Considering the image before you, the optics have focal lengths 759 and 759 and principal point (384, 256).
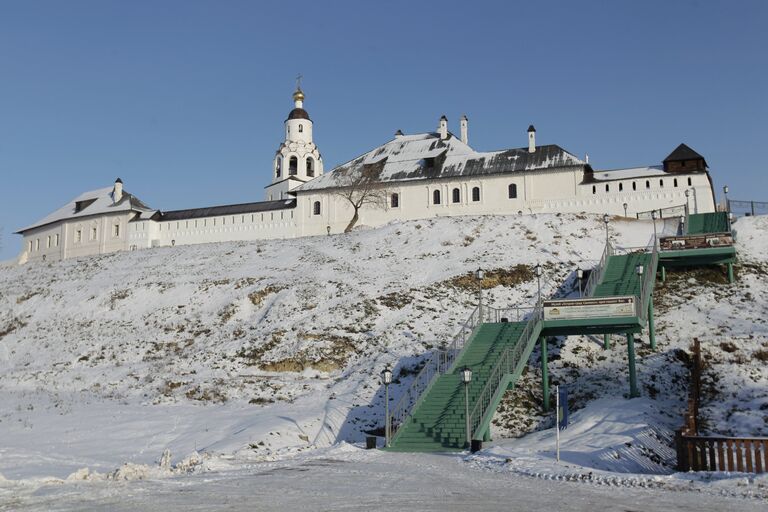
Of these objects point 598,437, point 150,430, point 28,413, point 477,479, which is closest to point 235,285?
point 28,413

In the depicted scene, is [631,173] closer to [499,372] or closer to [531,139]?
[531,139]

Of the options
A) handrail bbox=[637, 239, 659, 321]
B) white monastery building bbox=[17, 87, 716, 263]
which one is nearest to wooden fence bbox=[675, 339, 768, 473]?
handrail bbox=[637, 239, 659, 321]

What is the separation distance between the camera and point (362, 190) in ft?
214

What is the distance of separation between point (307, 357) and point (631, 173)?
35.5 m

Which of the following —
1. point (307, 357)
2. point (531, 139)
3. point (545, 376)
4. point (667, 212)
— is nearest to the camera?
point (545, 376)

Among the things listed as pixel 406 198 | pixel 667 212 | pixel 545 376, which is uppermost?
pixel 406 198

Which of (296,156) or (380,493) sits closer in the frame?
(380,493)

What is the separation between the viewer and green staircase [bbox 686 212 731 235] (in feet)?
132

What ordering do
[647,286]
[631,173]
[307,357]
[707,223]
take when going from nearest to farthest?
1. [647,286]
2. [307,357]
3. [707,223]
4. [631,173]

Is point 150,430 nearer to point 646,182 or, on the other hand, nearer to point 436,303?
point 436,303

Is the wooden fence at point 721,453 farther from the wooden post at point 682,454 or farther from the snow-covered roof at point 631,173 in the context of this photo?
the snow-covered roof at point 631,173

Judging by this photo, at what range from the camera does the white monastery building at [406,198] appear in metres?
56.4

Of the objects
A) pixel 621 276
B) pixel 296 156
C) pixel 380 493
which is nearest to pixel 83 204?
pixel 296 156

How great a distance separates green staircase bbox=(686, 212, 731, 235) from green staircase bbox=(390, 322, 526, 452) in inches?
753
